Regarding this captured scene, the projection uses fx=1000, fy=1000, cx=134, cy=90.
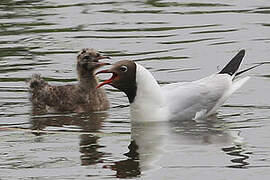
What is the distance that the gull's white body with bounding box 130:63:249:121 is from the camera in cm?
1126

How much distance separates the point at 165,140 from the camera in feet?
33.7

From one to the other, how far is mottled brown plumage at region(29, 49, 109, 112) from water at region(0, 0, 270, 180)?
20cm

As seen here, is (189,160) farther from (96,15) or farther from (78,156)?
(96,15)

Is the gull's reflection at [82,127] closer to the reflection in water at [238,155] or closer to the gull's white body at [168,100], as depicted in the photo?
the gull's white body at [168,100]

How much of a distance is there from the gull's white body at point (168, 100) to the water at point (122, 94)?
0.54ft

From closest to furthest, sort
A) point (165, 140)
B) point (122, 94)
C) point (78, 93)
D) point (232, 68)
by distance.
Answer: point (165, 140)
point (232, 68)
point (78, 93)
point (122, 94)

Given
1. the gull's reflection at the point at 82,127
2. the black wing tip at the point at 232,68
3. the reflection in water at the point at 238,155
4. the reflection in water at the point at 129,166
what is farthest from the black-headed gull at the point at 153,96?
the reflection in water at the point at 238,155

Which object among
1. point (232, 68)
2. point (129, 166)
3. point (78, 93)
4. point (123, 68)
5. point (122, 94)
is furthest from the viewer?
point (122, 94)

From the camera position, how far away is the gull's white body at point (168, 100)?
11.3 meters

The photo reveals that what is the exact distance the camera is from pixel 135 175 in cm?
880

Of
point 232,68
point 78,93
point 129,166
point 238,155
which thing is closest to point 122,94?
point 78,93

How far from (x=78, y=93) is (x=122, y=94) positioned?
2.70 ft

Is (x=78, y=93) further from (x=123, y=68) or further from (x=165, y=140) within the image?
(x=165, y=140)

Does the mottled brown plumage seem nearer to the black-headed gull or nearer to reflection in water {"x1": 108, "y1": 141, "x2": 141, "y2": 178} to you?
the black-headed gull
